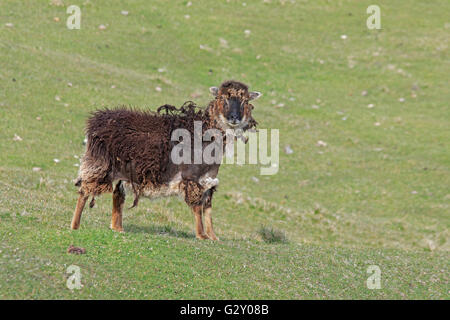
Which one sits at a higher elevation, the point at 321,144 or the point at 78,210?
the point at 321,144

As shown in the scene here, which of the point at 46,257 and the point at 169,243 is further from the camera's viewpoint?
the point at 169,243

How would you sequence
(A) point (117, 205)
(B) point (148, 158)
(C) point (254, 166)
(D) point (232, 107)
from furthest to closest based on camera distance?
1. (C) point (254, 166)
2. (A) point (117, 205)
3. (D) point (232, 107)
4. (B) point (148, 158)

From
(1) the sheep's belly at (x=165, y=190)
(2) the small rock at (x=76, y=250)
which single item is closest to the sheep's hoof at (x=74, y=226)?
(1) the sheep's belly at (x=165, y=190)

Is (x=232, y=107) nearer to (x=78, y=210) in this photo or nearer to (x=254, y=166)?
(x=78, y=210)

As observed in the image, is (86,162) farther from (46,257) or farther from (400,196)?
(400,196)

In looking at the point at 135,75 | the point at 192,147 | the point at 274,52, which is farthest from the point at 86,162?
the point at 274,52

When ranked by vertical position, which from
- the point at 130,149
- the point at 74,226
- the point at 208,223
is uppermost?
the point at 130,149

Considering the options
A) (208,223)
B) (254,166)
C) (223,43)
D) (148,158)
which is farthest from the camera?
(223,43)

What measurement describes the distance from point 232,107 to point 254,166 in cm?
1729

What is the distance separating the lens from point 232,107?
16.5 meters

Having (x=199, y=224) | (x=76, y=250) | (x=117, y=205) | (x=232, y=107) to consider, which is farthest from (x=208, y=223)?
(x=76, y=250)

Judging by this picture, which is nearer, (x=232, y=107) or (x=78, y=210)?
(x=78, y=210)

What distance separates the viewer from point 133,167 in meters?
16.0
